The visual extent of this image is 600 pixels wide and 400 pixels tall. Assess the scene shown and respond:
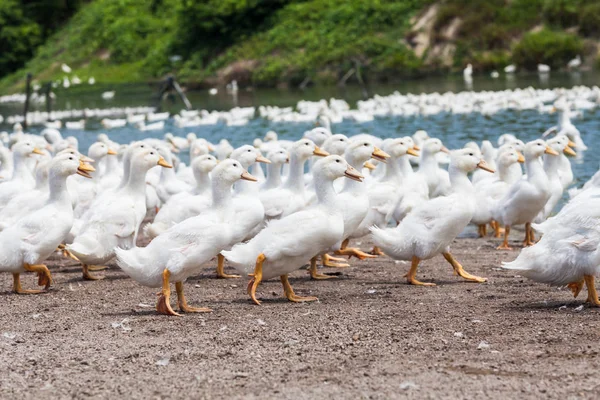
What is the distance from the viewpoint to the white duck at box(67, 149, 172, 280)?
10586 millimetres

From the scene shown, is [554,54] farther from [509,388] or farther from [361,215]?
[509,388]

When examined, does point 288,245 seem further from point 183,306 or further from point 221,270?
point 221,270

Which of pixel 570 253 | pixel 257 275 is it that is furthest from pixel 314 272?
pixel 570 253

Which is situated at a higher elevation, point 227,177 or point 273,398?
point 227,177

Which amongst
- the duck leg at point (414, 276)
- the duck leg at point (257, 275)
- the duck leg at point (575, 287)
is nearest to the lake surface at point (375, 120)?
the duck leg at point (414, 276)

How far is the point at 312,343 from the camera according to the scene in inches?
291

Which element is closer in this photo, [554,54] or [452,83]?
[452,83]

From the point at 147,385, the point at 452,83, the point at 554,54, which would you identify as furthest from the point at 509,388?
the point at 554,54

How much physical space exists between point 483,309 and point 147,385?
3372 millimetres

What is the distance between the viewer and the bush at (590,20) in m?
50.4

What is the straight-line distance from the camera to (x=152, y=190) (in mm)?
14727

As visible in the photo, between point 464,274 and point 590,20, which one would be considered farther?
point 590,20

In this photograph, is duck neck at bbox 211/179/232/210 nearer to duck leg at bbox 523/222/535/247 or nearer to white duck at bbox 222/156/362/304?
white duck at bbox 222/156/362/304

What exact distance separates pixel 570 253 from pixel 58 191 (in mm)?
5346
